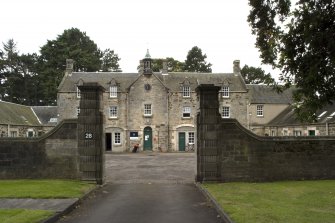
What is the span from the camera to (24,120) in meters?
52.0

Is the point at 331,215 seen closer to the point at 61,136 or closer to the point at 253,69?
the point at 61,136

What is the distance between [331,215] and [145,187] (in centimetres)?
787

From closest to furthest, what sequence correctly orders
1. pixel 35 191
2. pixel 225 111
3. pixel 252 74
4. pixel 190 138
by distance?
pixel 35 191 < pixel 190 138 < pixel 225 111 < pixel 252 74

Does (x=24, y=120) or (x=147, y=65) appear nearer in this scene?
(x=24, y=120)

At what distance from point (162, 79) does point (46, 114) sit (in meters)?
16.5

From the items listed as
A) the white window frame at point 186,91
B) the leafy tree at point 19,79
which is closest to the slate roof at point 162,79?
the white window frame at point 186,91

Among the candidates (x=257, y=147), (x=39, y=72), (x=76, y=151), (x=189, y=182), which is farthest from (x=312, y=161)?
(x=39, y=72)

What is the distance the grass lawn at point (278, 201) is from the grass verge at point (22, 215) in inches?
Result: 172

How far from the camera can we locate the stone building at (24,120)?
149 feet

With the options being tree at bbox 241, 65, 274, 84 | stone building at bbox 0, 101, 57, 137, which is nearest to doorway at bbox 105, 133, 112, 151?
stone building at bbox 0, 101, 57, 137

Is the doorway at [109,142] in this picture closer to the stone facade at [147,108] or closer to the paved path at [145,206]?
the stone facade at [147,108]

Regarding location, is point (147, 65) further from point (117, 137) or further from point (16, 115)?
point (16, 115)

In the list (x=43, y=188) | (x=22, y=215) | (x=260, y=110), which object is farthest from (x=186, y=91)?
(x=22, y=215)

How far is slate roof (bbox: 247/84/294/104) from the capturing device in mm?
59000
